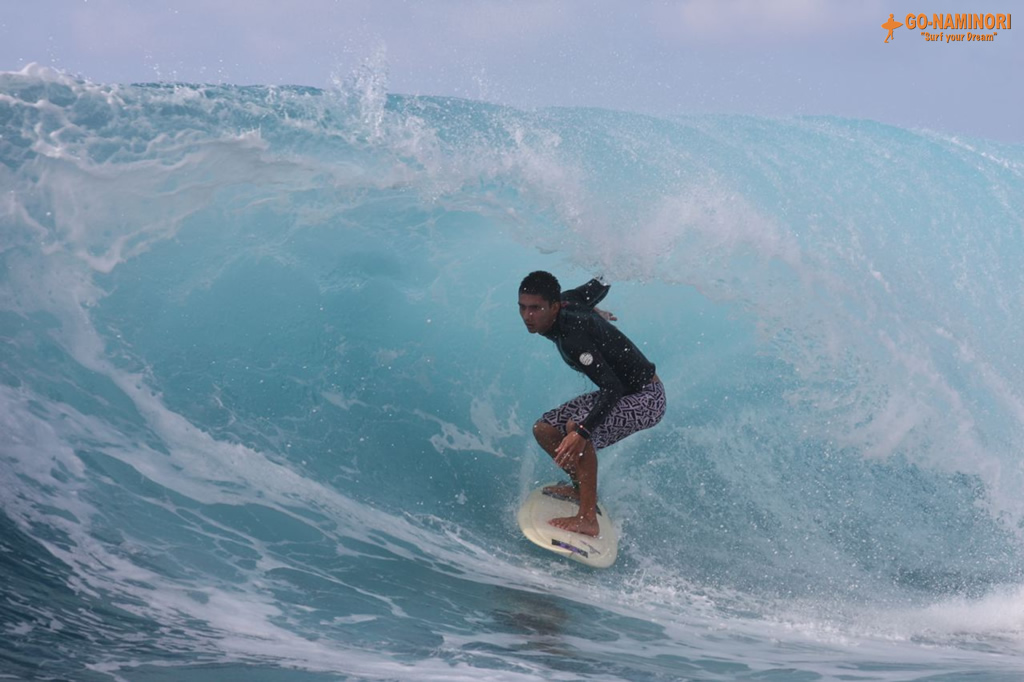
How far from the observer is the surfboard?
5207 millimetres

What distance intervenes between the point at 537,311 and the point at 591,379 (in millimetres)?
470

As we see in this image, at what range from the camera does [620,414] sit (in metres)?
4.97

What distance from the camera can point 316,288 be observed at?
7254 mm

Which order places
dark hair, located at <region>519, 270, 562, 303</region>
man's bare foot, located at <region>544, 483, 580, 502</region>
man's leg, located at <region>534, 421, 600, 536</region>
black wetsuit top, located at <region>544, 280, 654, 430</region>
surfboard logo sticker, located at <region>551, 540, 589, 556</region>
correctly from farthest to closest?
man's bare foot, located at <region>544, 483, 580, 502</region>
surfboard logo sticker, located at <region>551, 540, 589, 556</region>
man's leg, located at <region>534, 421, 600, 536</region>
black wetsuit top, located at <region>544, 280, 654, 430</region>
dark hair, located at <region>519, 270, 562, 303</region>

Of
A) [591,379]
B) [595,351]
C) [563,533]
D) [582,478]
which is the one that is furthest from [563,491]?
[595,351]

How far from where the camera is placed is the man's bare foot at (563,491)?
18.3ft

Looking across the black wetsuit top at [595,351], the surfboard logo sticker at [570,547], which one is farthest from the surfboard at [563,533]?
the black wetsuit top at [595,351]

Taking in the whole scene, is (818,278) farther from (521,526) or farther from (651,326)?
(521,526)

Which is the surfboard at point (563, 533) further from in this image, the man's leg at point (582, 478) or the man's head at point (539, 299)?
the man's head at point (539, 299)

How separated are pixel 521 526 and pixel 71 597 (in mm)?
2527

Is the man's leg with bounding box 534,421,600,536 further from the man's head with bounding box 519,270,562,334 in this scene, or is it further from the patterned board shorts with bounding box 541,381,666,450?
the man's head with bounding box 519,270,562,334

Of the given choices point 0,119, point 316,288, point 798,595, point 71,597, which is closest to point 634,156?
point 316,288

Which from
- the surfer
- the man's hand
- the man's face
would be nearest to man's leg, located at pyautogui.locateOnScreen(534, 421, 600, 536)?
the surfer

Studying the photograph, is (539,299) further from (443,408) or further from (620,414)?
(443,408)
